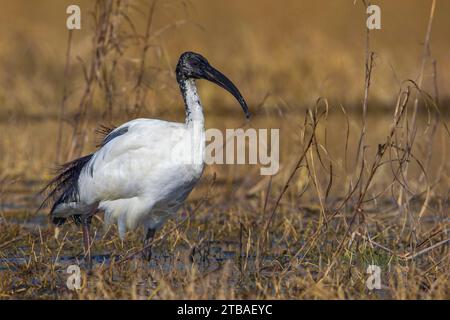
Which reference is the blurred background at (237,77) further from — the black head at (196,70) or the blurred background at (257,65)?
the black head at (196,70)

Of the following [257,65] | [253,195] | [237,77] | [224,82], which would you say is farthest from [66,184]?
[257,65]

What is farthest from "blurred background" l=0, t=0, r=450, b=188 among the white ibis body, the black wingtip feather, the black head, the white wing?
the black head

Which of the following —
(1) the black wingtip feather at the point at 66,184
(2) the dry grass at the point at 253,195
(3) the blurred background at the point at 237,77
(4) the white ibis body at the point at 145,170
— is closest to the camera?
(2) the dry grass at the point at 253,195

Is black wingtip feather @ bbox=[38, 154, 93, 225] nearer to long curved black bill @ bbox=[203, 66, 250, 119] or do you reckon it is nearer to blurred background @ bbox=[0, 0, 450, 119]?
long curved black bill @ bbox=[203, 66, 250, 119]

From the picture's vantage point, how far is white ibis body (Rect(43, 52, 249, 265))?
249 inches

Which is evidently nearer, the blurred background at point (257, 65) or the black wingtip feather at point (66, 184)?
the black wingtip feather at point (66, 184)

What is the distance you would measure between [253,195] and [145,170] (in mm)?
3200

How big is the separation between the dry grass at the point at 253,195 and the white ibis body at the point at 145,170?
0.24 m

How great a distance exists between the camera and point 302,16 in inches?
1052

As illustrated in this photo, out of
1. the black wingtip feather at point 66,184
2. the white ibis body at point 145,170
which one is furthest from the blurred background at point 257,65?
the white ibis body at point 145,170

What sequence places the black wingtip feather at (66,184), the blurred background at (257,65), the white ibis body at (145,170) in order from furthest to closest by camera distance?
1. the blurred background at (257,65)
2. the black wingtip feather at (66,184)
3. the white ibis body at (145,170)

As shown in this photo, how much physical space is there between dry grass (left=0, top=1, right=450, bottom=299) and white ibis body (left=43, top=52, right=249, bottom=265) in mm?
236

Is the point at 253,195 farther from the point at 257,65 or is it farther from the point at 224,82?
the point at 257,65

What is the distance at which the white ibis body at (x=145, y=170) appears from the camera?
6.33 meters
